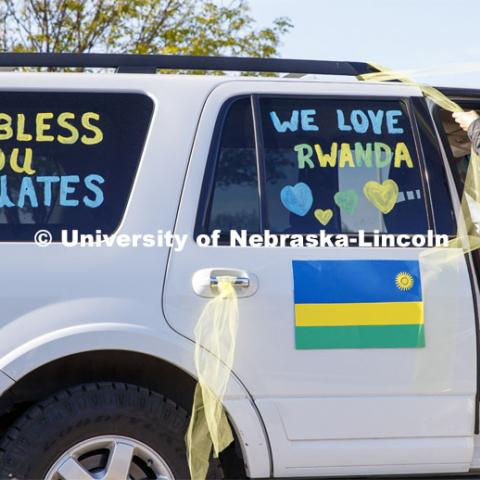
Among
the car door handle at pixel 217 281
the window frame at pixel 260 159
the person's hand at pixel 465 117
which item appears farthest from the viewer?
the person's hand at pixel 465 117

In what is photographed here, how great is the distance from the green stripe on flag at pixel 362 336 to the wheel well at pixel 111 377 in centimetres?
47

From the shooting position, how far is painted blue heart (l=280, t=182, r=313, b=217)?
3213mm

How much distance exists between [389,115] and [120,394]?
1.54 meters

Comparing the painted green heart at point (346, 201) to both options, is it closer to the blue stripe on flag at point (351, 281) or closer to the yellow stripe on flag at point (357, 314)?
the blue stripe on flag at point (351, 281)

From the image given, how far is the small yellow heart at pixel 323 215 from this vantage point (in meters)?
3.22

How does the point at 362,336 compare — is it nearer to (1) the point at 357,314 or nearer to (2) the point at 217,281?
(1) the point at 357,314

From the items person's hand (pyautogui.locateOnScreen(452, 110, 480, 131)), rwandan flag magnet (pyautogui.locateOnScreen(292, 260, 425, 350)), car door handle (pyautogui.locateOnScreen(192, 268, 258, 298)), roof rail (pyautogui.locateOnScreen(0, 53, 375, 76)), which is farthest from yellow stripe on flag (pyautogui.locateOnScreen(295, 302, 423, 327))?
roof rail (pyautogui.locateOnScreen(0, 53, 375, 76))

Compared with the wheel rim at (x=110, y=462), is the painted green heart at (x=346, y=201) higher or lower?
higher

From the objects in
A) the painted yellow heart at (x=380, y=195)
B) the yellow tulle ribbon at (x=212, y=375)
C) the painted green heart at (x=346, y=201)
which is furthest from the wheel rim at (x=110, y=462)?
the painted yellow heart at (x=380, y=195)

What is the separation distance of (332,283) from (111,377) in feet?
3.02

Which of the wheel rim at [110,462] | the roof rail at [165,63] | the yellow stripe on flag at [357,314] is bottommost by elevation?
the wheel rim at [110,462]

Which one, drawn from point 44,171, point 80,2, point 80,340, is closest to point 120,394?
point 80,340

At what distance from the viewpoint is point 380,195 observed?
3277mm

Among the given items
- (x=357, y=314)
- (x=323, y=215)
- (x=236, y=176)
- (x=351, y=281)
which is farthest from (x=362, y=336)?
(x=236, y=176)
